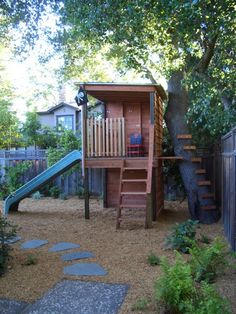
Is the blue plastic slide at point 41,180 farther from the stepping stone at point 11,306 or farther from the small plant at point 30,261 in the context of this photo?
the stepping stone at point 11,306

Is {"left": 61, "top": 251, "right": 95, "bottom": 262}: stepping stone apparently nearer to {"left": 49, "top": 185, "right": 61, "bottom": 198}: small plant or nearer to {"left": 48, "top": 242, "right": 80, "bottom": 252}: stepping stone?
{"left": 48, "top": 242, "right": 80, "bottom": 252}: stepping stone

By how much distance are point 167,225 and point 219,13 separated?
4.53 metres

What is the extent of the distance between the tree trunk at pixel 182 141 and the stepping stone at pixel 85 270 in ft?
14.6

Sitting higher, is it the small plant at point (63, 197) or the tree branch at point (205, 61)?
the tree branch at point (205, 61)

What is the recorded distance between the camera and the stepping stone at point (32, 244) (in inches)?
238

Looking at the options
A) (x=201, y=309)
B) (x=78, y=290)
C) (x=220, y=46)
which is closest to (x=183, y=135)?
(x=220, y=46)

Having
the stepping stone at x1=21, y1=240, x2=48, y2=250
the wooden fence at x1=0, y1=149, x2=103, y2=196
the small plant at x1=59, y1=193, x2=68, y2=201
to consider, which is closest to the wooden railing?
the stepping stone at x1=21, y1=240, x2=48, y2=250

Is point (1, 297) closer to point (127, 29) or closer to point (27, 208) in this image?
point (127, 29)

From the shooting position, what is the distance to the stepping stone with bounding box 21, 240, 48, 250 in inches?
238

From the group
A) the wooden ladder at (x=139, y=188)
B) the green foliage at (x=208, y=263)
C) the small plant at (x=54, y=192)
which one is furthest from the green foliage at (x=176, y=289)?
the small plant at (x=54, y=192)

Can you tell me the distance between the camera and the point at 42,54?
12.4 meters

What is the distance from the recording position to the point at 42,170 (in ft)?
46.8

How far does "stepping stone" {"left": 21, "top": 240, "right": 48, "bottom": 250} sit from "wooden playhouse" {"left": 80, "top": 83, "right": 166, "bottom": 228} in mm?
1851

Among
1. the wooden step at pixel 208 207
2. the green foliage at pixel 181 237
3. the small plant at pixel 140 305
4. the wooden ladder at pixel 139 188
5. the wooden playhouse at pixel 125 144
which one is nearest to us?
the small plant at pixel 140 305
